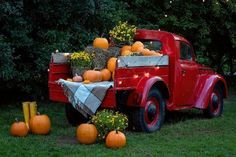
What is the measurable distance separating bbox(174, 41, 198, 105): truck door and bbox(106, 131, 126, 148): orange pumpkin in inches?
102

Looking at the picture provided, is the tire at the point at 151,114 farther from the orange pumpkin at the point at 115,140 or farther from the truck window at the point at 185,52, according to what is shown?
the truck window at the point at 185,52

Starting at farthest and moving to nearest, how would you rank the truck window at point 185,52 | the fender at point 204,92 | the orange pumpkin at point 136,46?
1. the fender at point 204,92
2. the truck window at point 185,52
3. the orange pumpkin at point 136,46

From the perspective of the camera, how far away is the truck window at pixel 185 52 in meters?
10.9

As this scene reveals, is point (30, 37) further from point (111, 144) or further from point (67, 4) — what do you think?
point (111, 144)

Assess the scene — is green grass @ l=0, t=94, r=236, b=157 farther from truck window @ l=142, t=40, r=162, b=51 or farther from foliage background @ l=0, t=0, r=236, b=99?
truck window @ l=142, t=40, r=162, b=51

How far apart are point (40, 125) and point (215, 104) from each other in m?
4.18

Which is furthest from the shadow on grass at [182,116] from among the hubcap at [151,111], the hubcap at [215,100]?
the hubcap at [151,111]

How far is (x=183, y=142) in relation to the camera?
8336 millimetres

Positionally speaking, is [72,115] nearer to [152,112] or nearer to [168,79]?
[152,112]

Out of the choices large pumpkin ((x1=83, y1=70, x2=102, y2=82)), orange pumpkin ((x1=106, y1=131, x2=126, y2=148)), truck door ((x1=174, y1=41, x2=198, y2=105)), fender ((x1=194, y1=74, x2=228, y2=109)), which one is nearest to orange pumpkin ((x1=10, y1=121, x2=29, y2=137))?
large pumpkin ((x1=83, y1=70, x2=102, y2=82))

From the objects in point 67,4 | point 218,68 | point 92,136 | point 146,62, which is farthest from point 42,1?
point 218,68

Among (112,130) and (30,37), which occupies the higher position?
(30,37)

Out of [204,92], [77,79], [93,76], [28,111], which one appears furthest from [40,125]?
[204,92]

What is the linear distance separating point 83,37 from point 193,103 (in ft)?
10.1
